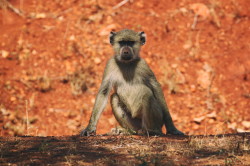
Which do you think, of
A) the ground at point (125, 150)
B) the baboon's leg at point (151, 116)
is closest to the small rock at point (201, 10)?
the baboon's leg at point (151, 116)

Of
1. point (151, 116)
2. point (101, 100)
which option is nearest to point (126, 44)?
point (101, 100)

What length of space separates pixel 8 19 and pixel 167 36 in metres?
6.44

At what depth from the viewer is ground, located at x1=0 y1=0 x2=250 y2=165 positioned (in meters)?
14.2

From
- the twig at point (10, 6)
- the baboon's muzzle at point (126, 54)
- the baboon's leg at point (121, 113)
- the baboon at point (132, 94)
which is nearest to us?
the baboon at point (132, 94)

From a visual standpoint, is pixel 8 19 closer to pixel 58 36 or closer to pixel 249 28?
pixel 58 36

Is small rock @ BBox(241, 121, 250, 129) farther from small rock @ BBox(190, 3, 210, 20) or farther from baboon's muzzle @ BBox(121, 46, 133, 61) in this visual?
baboon's muzzle @ BBox(121, 46, 133, 61)

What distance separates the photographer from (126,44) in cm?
951

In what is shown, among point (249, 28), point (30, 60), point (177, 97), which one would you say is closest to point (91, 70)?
point (30, 60)

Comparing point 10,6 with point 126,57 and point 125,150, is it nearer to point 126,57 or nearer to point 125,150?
point 126,57

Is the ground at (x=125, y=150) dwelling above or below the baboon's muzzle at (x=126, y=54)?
below

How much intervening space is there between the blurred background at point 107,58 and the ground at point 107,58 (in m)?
0.04

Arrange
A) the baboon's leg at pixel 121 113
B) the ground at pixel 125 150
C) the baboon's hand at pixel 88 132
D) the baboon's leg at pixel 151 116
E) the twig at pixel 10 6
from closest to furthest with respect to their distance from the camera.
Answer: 1. the ground at pixel 125 150
2. the baboon's hand at pixel 88 132
3. the baboon's leg at pixel 151 116
4. the baboon's leg at pixel 121 113
5. the twig at pixel 10 6

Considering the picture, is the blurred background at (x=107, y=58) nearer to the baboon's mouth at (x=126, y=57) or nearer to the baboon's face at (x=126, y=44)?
the baboon's face at (x=126, y=44)

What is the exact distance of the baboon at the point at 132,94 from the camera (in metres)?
8.96
